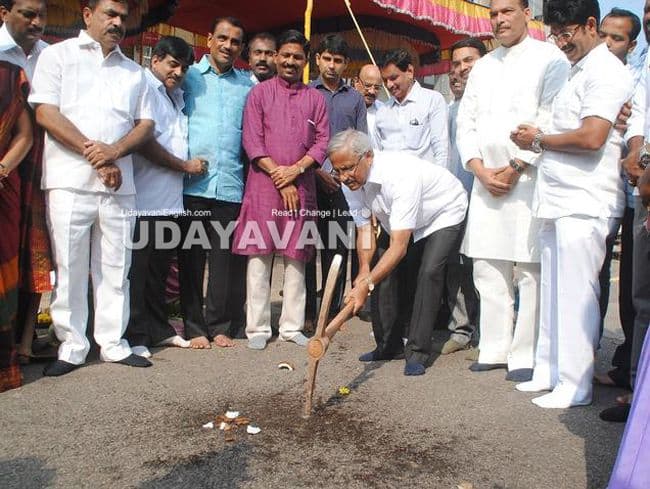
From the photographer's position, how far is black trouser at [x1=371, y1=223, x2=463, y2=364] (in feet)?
13.2

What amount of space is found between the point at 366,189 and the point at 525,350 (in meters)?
1.35

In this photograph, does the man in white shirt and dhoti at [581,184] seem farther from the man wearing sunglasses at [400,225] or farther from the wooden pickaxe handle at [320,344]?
the wooden pickaxe handle at [320,344]

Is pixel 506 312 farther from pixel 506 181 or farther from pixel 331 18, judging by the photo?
pixel 331 18

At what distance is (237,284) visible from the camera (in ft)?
15.8

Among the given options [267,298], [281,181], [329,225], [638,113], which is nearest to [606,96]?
[638,113]

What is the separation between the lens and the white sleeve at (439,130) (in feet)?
16.0

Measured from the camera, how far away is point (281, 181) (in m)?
4.43

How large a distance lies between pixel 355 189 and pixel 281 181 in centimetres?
80

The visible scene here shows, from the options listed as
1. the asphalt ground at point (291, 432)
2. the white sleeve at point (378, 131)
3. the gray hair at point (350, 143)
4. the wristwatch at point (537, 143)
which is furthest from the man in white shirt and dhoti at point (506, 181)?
the white sleeve at point (378, 131)

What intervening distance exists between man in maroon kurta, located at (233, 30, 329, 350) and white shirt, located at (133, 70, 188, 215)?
452 mm

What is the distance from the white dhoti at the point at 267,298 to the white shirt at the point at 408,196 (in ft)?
2.39

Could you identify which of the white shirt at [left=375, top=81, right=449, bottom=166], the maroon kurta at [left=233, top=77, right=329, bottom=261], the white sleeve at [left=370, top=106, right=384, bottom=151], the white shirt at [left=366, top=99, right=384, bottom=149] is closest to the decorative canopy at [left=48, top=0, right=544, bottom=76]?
the white shirt at [left=366, top=99, right=384, bottom=149]

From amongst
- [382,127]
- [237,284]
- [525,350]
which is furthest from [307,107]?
[525,350]

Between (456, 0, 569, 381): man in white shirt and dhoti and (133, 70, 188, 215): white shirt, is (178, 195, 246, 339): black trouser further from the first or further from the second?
(456, 0, 569, 381): man in white shirt and dhoti
